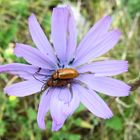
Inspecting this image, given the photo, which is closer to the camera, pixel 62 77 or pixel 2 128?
pixel 62 77

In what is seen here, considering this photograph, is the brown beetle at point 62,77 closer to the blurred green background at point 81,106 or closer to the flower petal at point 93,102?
the flower petal at point 93,102

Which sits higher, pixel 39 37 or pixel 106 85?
pixel 39 37

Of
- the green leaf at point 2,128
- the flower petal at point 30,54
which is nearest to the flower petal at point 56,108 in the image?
the flower petal at point 30,54

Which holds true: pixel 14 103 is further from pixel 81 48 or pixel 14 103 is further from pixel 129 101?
pixel 81 48

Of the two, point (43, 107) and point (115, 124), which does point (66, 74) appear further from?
point (115, 124)

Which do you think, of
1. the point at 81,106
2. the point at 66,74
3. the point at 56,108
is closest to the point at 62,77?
the point at 66,74

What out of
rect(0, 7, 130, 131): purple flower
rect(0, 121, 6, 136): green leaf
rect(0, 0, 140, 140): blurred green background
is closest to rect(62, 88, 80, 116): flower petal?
rect(0, 7, 130, 131): purple flower

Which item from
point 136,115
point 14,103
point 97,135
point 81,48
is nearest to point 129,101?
point 136,115
